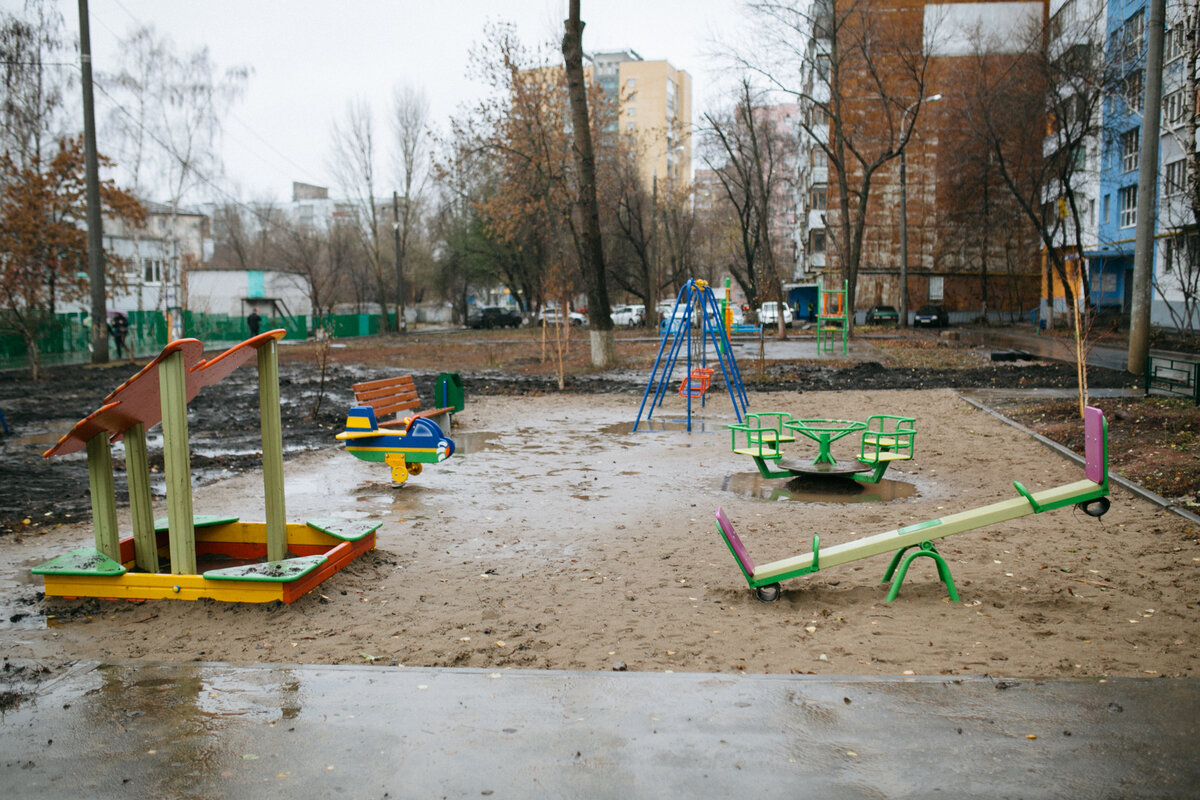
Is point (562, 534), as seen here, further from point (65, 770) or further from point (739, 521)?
point (65, 770)

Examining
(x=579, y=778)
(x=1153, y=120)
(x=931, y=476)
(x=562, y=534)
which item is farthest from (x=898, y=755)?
(x=1153, y=120)

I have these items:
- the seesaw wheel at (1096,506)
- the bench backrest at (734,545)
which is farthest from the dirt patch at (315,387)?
the bench backrest at (734,545)

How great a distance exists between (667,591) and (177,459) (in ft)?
9.65

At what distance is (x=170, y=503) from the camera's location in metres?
5.05

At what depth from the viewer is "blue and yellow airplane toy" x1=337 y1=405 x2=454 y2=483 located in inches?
349

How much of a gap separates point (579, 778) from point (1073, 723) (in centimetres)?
196

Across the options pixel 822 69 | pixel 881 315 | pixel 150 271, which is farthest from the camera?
pixel 150 271

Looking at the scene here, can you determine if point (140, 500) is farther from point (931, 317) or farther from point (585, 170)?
point (931, 317)

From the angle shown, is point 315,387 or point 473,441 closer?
point 473,441

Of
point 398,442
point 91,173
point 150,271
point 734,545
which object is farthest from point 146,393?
point 150,271

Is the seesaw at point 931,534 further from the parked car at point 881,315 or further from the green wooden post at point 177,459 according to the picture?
the parked car at point 881,315

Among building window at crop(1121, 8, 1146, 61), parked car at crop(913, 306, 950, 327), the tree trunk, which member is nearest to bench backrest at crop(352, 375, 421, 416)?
the tree trunk

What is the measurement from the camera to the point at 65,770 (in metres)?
3.29

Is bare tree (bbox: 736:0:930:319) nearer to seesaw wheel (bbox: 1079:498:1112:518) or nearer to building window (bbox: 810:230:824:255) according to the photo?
building window (bbox: 810:230:824:255)
